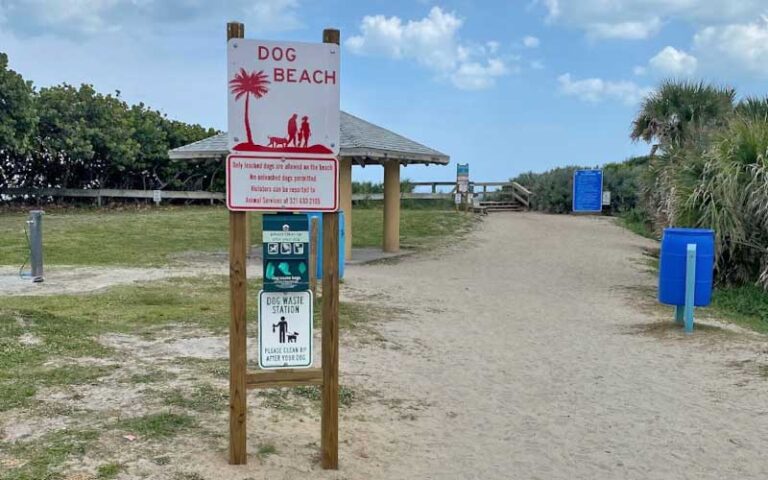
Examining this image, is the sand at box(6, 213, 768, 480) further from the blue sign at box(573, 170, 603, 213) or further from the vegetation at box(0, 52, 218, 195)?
the blue sign at box(573, 170, 603, 213)

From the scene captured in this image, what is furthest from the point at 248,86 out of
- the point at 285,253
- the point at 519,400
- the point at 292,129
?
the point at 519,400

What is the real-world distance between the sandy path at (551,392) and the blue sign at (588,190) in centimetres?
1832

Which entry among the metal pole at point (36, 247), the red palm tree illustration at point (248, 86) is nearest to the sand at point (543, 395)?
the red palm tree illustration at point (248, 86)

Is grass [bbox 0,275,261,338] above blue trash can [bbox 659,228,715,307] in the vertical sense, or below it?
below

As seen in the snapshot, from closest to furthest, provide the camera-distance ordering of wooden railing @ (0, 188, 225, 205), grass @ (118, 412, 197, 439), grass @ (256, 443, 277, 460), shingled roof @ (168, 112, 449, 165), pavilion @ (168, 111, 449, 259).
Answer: grass @ (256, 443, 277, 460) < grass @ (118, 412, 197, 439) < shingled roof @ (168, 112, 449, 165) < pavilion @ (168, 111, 449, 259) < wooden railing @ (0, 188, 225, 205)

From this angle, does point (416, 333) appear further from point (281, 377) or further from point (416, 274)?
point (416, 274)

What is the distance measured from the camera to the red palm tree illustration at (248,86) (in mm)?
3760

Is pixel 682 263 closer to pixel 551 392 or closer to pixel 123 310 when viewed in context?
pixel 551 392

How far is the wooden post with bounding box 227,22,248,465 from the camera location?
149 inches

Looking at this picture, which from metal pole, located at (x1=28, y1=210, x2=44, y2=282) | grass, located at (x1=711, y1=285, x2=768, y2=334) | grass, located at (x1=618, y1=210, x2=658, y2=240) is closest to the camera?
grass, located at (x1=711, y1=285, x2=768, y2=334)

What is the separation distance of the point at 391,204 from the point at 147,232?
7.20 meters

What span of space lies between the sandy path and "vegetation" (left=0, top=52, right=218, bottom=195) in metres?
16.7

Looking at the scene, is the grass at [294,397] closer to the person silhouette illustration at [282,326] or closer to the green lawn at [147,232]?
the person silhouette illustration at [282,326]

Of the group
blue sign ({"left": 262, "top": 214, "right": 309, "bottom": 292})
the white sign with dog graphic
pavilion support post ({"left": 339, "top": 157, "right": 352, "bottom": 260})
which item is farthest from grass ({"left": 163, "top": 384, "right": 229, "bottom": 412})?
pavilion support post ({"left": 339, "top": 157, "right": 352, "bottom": 260})
